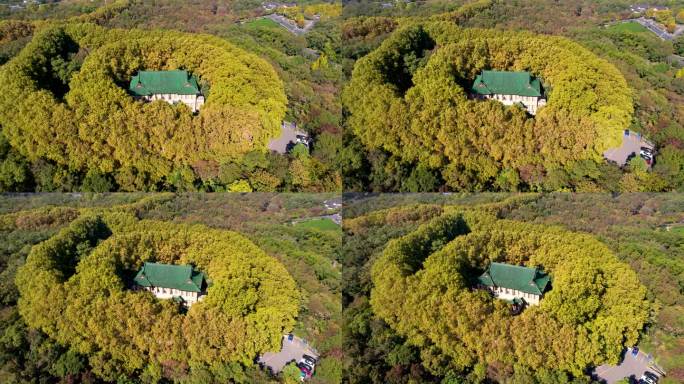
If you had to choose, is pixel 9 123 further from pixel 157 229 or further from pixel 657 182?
pixel 657 182

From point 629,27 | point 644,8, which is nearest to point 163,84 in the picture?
point 629,27

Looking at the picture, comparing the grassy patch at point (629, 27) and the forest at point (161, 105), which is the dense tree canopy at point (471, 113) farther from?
the grassy patch at point (629, 27)

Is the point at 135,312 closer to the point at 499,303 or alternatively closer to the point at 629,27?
the point at 499,303

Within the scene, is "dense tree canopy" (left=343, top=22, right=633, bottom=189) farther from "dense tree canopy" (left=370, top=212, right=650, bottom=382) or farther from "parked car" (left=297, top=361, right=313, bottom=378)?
"parked car" (left=297, top=361, right=313, bottom=378)

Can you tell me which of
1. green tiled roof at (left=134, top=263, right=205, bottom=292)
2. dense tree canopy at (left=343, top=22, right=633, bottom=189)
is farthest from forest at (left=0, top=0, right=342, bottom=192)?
green tiled roof at (left=134, top=263, right=205, bottom=292)

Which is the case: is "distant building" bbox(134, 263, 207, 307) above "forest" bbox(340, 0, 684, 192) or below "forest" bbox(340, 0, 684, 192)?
below

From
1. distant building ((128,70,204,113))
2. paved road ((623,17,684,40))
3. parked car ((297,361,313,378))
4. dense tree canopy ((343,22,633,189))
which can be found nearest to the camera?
dense tree canopy ((343,22,633,189))

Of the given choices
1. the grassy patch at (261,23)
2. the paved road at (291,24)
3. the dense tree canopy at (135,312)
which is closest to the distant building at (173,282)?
the dense tree canopy at (135,312)
